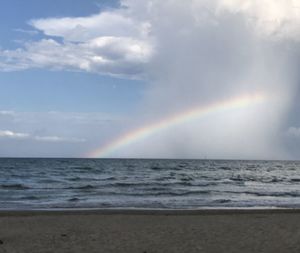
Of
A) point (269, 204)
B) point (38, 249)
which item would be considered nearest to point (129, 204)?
point (269, 204)

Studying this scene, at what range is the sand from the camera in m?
11.2

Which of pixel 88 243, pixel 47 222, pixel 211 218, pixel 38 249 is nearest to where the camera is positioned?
pixel 38 249

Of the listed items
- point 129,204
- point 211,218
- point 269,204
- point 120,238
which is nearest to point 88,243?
point 120,238

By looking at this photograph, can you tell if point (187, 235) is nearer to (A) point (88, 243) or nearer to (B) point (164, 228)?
(B) point (164, 228)

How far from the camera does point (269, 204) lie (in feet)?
89.8

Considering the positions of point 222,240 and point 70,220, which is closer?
point 222,240

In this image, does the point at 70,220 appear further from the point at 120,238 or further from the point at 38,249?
the point at 38,249

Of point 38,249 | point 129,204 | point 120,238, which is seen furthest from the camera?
point 129,204

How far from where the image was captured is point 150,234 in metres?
13.3

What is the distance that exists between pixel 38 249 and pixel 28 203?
1680 cm

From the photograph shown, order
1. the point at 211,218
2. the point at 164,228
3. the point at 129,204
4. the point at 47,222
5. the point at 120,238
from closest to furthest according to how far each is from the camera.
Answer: the point at 120,238, the point at 164,228, the point at 47,222, the point at 211,218, the point at 129,204

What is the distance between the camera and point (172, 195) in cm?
3272

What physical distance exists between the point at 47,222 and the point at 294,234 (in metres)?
8.50

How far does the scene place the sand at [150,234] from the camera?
1117cm
